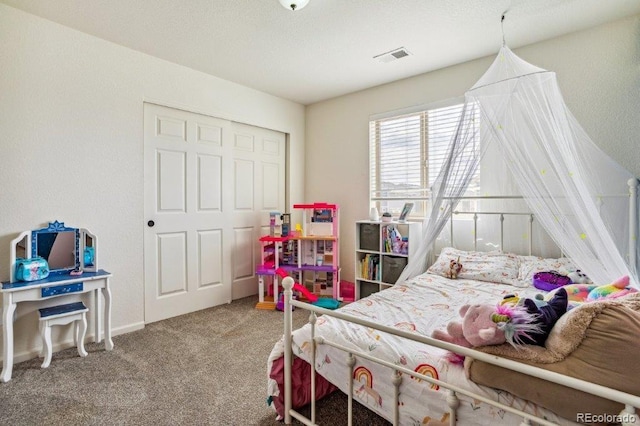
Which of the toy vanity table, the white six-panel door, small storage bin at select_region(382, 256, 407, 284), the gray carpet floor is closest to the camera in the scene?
the gray carpet floor

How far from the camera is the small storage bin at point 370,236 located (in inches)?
137

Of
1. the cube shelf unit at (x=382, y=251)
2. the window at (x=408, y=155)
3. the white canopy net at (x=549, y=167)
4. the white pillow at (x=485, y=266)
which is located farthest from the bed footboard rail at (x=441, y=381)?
the window at (x=408, y=155)

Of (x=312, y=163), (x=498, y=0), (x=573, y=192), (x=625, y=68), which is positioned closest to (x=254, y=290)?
(x=312, y=163)

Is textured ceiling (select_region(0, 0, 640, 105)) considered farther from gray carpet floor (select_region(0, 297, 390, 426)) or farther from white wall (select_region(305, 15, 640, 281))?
gray carpet floor (select_region(0, 297, 390, 426))

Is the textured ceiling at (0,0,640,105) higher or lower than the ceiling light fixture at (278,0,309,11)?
higher

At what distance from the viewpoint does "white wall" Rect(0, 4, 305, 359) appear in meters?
2.37

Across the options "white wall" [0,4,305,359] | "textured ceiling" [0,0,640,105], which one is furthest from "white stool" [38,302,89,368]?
"textured ceiling" [0,0,640,105]

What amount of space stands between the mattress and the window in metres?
1.55

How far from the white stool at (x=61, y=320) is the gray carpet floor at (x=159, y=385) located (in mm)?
91

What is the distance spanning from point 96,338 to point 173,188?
1.49 m

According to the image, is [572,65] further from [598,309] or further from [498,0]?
[598,309]

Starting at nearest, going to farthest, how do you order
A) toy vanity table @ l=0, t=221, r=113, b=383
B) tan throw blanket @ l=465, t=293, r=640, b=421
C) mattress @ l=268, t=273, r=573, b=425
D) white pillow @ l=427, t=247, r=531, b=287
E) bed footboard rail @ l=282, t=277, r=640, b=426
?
bed footboard rail @ l=282, t=277, r=640, b=426, tan throw blanket @ l=465, t=293, r=640, b=421, mattress @ l=268, t=273, r=573, b=425, toy vanity table @ l=0, t=221, r=113, b=383, white pillow @ l=427, t=247, r=531, b=287

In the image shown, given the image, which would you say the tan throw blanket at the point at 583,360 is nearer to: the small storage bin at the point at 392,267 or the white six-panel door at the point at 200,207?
the small storage bin at the point at 392,267

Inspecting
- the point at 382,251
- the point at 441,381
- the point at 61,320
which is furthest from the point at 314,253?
the point at 441,381
